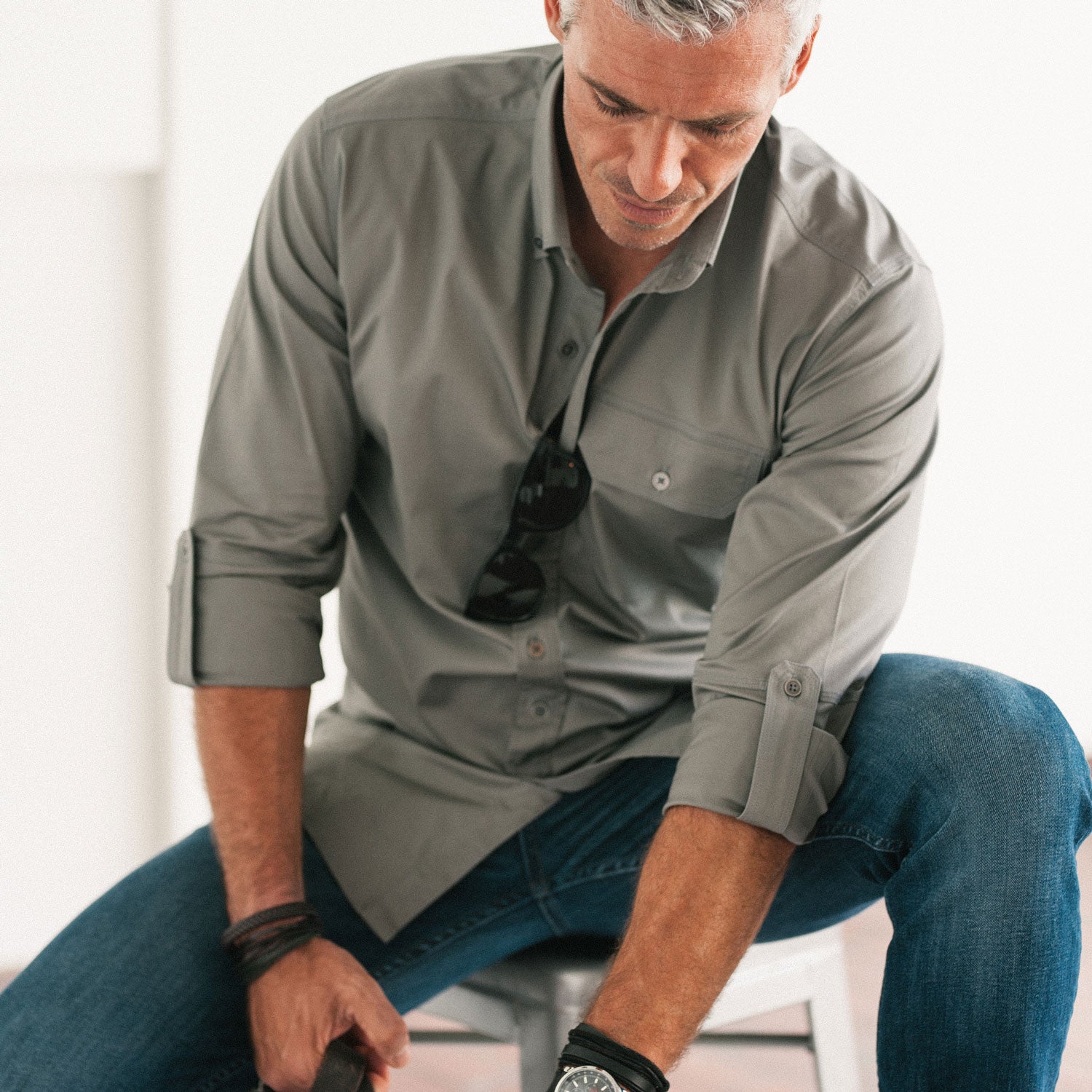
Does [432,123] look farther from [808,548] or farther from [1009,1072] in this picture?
[1009,1072]

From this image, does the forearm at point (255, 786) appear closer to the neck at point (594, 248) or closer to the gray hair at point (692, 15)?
the neck at point (594, 248)

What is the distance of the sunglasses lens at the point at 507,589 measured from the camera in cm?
136

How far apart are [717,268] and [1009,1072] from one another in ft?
2.33

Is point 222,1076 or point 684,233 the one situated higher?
point 684,233

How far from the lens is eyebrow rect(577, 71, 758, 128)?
112 cm

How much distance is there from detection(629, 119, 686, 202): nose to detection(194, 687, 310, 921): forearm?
57 centimetres

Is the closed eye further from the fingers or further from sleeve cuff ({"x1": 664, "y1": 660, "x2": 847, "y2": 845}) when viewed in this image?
the fingers

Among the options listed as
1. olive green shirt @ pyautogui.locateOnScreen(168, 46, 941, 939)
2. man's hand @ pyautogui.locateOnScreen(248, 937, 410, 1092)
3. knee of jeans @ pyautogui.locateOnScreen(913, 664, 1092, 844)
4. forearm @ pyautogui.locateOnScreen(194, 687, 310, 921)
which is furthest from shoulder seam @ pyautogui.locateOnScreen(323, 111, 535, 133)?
man's hand @ pyautogui.locateOnScreen(248, 937, 410, 1092)

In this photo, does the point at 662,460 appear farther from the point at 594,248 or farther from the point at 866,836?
the point at 866,836

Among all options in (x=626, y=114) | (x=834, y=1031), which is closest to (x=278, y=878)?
(x=834, y=1031)

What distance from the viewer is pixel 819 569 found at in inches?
47.3

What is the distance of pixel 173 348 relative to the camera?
6.66 feet

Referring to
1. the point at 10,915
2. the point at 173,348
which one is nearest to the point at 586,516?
the point at 173,348

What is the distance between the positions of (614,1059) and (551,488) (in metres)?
0.51
